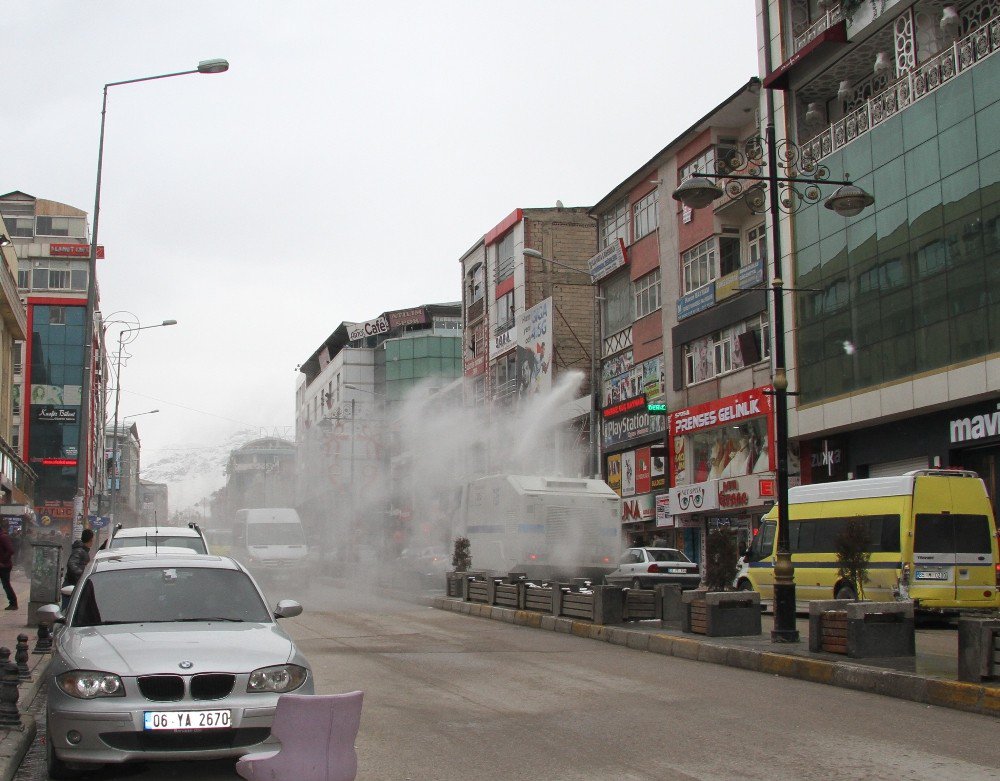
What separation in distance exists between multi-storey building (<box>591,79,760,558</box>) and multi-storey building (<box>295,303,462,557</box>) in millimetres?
32067

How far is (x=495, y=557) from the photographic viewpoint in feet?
90.9

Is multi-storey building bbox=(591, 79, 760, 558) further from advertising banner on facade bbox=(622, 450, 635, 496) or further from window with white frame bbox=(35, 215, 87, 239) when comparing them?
window with white frame bbox=(35, 215, 87, 239)

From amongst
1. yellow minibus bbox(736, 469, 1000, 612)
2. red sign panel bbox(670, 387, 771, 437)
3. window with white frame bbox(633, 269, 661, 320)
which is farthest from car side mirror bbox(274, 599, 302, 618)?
window with white frame bbox(633, 269, 661, 320)

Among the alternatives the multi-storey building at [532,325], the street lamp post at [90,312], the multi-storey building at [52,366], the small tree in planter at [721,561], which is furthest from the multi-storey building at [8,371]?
the small tree in planter at [721,561]

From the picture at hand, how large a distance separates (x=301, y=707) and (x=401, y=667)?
327 inches

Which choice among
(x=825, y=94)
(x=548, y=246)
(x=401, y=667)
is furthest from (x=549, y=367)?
(x=401, y=667)

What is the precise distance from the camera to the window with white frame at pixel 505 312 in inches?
2291

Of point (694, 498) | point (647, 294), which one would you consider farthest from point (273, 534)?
point (647, 294)

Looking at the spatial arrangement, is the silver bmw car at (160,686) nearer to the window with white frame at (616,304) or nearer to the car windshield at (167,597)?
the car windshield at (167,597)

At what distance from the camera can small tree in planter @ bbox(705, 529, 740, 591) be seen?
1722 centimetres

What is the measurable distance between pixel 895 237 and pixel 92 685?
24880mm

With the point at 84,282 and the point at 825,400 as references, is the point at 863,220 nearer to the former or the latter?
the point at 825,400

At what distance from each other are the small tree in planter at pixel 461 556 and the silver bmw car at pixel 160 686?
2087cm

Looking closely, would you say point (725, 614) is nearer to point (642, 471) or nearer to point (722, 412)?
point (722, 412)
